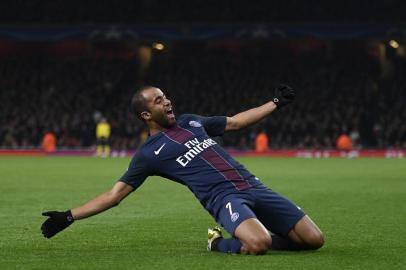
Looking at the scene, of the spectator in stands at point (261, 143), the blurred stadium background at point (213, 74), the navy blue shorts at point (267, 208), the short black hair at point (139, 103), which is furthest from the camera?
the blurred stadium background at point (213, 74)

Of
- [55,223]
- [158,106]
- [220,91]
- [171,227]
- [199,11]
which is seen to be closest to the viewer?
[55,223]

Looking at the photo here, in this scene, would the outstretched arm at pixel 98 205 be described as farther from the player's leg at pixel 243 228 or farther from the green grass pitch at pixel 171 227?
the player's leg at pixel 243 228

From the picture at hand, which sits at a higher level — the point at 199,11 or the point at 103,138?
the point at 199,11

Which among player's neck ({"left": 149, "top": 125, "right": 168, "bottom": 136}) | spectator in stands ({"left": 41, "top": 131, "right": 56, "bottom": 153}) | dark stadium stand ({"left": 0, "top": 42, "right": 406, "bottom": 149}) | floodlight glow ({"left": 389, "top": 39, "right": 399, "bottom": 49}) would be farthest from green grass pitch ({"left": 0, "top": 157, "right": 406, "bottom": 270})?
floodlight glow ({"left": 389, "top": 39, "right": 399, "bottom": 49})

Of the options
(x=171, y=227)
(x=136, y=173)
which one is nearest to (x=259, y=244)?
(x=136, y=173)

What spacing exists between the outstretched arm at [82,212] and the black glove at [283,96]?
60.1 inches

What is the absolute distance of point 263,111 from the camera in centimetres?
830

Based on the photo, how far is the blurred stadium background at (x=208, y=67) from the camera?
37906mm

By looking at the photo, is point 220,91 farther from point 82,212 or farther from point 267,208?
point 82,212

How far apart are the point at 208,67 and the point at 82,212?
35113 millimetres

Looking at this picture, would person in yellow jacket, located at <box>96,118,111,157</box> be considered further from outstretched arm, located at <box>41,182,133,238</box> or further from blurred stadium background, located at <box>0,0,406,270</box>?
outstretched arm, located at <box>41,182,133,238</box>

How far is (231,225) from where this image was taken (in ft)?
25.3

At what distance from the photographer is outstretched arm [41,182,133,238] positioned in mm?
7746

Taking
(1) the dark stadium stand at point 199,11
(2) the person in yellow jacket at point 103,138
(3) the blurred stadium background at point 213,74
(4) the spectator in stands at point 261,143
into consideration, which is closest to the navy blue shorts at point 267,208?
(3) the blurred stadium background at point 213,74
